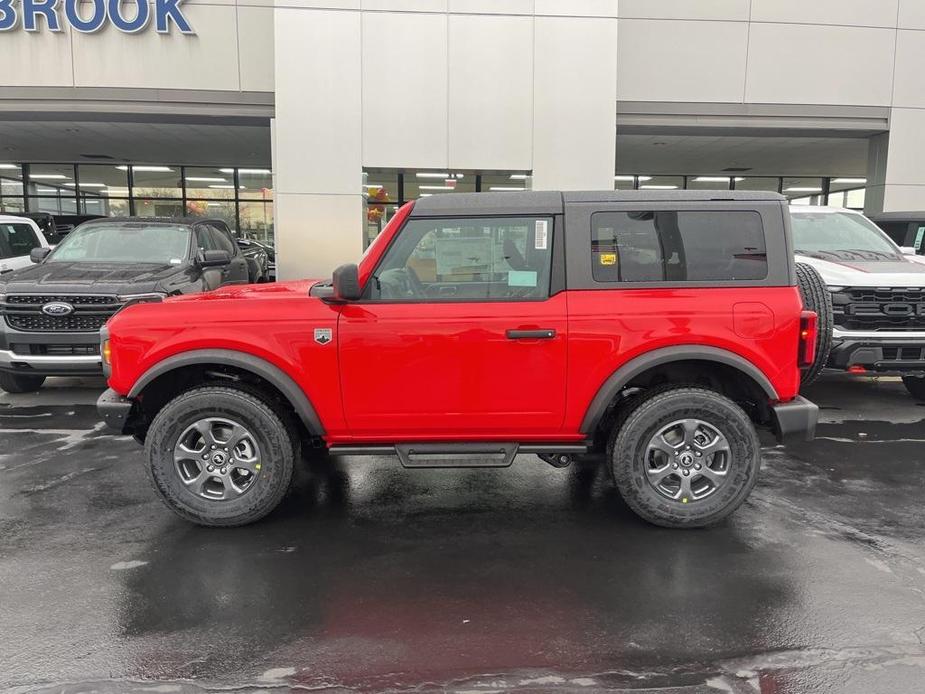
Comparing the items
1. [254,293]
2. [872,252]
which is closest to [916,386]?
[872,252]

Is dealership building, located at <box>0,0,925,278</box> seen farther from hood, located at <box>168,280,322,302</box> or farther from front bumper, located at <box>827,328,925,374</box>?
hood, located at <box>168,280,322,302</box>

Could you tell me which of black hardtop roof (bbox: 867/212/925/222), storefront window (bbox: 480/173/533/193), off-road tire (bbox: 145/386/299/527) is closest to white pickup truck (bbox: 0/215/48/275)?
off-road tire (bbox: 145/386/299/527)

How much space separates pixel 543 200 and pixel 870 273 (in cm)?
437

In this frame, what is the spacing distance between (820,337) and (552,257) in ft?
7.16

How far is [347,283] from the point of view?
423 cm

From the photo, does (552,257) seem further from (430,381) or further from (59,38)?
(59,38)

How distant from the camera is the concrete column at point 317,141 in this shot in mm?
13164

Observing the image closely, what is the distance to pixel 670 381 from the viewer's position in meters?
4.71

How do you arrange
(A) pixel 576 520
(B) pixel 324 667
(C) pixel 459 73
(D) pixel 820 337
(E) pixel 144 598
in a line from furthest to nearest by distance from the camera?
(C) pixel 459 73, (D) pixel 820 337, (A) pixel 576 520, (E) pixel 144 598, (B) pixel 324 667

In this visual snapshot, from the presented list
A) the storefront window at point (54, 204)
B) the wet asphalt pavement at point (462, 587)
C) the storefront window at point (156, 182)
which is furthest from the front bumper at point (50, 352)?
the storefront window at point (54, 204)

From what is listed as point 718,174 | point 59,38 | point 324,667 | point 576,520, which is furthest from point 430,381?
point 718,174

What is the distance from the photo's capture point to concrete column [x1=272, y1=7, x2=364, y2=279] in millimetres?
13164

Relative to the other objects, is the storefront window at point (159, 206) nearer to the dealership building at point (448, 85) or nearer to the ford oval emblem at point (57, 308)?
the dealership building at point (448, 85)

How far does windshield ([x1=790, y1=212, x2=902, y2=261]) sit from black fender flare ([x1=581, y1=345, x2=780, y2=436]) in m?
4.36
